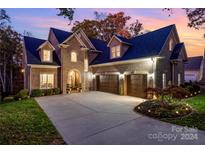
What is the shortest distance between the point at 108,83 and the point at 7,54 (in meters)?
11.6

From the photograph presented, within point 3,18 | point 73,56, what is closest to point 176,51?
point 73,56

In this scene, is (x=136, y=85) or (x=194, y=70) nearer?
(x=136, y=85)

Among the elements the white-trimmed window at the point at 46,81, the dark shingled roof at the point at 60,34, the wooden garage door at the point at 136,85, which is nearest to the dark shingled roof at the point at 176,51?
the wooden garage door at the point at 136,85

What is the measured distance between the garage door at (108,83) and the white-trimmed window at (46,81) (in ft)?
15.3

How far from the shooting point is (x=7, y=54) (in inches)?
755

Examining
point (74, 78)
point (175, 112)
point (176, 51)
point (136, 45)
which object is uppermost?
point (136, 45)

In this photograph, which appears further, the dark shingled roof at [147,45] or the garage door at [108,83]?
the garage door at [108,83]

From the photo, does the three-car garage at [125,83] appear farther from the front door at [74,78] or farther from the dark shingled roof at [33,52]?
the dark shingled roof at [33,52]

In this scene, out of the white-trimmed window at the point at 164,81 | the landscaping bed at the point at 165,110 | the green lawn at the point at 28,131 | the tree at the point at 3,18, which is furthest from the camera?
the tree at the point at 3,18

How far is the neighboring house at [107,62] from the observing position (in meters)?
13.0

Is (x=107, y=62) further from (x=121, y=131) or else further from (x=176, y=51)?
(x=121, y=131)

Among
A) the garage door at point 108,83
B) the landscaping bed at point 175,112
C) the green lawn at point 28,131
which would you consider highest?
the garage door at point 108,83

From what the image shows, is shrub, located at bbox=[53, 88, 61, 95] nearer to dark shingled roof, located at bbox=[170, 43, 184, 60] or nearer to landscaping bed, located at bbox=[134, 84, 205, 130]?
landscaping bed, located at bbox=[134, 84, 205, 130]

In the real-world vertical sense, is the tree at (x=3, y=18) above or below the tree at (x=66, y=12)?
above
